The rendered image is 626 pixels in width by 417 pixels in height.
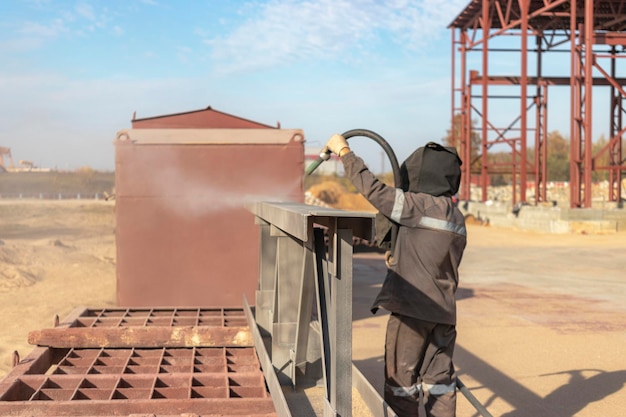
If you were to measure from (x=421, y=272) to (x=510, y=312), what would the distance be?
6.53 m

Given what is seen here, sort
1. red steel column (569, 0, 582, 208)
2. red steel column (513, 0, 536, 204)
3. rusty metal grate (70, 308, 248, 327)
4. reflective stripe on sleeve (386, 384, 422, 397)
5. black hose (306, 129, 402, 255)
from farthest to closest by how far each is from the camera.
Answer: red steel column (513, 0, 536, 204) → red steel column (569, 0, 582, 208) → rusty metal grate (70, 308, 248, 327) → reflective stripe on sleeve (386, 384, 422, 397) → black hose (306, 129, 402, 255)

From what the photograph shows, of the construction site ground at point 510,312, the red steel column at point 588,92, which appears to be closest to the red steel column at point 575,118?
the red steel column at point 588,92

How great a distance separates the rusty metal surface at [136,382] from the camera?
4.17 meters

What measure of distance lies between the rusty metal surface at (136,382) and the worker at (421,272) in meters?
0.81

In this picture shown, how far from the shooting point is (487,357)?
716cm

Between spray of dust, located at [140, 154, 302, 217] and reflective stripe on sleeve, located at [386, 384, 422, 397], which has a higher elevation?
spray of dust, located at [140, 154, 302, 217]

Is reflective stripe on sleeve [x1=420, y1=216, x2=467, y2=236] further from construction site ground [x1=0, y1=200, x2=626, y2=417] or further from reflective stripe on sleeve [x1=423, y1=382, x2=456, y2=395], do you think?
construction site ground [x1=0, y1=200, x2=626, y2=417]

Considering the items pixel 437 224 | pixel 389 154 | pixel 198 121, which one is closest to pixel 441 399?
pixel 437 224

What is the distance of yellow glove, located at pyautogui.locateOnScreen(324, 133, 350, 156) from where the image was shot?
366 cm

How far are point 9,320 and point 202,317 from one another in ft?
12.5

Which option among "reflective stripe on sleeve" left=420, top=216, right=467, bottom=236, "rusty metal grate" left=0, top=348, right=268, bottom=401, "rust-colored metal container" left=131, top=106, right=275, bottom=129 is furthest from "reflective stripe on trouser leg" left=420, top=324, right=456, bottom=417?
"rust-colored metal container" left=131, top=106, right=275, bottom=129

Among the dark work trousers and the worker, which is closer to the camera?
the worker

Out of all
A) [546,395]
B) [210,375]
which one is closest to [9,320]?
[210,375]

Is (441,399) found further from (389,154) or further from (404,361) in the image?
(389,154)
